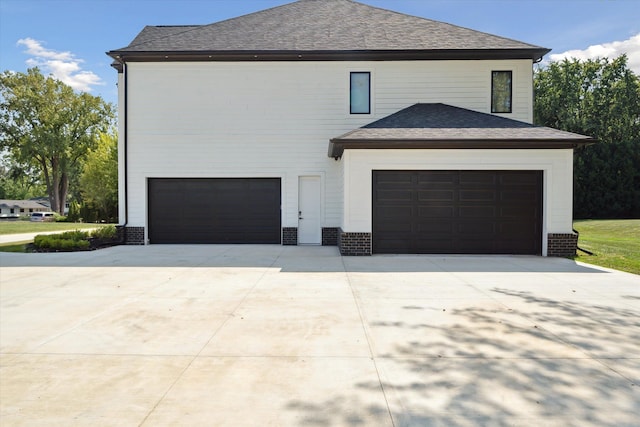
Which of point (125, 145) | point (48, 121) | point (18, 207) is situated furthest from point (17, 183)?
point (125, 145)

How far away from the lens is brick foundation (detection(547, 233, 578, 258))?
35.9 feet

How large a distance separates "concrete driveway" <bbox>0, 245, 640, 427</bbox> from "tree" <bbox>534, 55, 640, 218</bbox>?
83.8ft

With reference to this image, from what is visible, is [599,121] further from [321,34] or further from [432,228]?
[432,228]

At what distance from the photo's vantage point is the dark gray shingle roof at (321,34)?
1344cm

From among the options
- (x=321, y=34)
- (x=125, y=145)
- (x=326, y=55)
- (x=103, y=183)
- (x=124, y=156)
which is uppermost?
(x=321, y=34)

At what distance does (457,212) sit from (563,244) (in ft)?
9.78

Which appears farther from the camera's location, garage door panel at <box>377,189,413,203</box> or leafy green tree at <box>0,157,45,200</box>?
leafy green tree at <box>0,157,45,200</box>

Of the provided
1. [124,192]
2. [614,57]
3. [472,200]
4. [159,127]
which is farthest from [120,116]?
[614,57]

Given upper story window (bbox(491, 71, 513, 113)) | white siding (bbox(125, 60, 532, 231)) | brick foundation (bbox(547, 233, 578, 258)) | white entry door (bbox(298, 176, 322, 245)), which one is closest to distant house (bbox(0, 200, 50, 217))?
white siding (bbox(125, 60, 532, 231))

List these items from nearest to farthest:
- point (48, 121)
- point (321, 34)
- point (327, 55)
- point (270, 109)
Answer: point (327, 55)
point (270, 109)
point (321, 34)
point (48, 121)

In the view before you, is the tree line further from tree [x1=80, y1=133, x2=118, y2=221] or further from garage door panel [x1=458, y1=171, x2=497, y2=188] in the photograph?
garage door panel [x1=458, y1=171, x2=497, y2=188]

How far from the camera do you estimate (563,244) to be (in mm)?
10938

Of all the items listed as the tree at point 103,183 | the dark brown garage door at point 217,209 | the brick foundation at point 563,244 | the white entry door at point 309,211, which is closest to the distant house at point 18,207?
the tree at point 103,183

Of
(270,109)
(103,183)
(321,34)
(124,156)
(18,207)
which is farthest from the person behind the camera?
(18,207)
